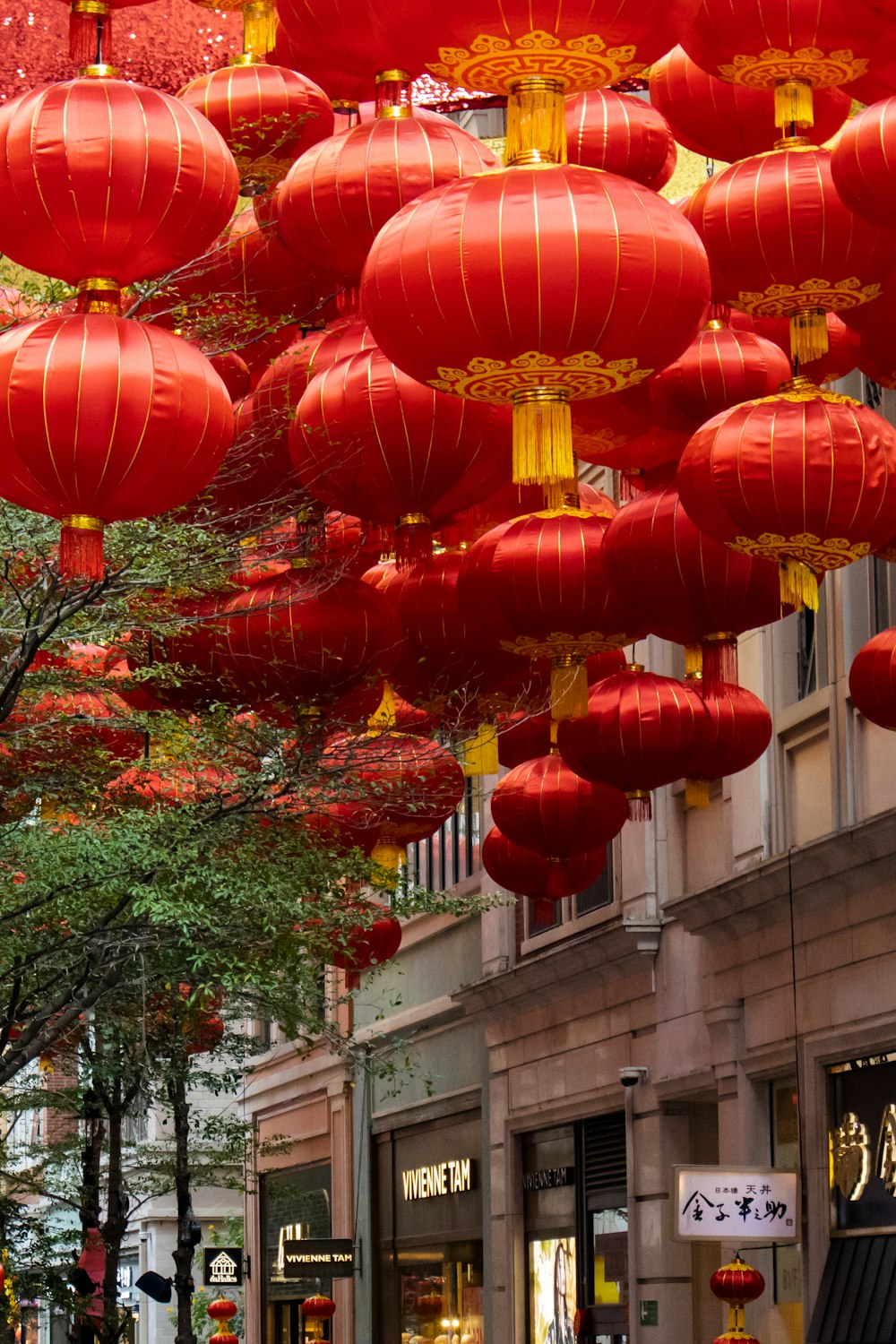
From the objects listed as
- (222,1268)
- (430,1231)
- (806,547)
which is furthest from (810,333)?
(222,1268)

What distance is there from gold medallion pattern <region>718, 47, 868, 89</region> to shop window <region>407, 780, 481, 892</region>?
20049mm

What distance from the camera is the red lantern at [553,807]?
13.0 meters

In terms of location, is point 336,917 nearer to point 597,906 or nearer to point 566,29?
point 597,906

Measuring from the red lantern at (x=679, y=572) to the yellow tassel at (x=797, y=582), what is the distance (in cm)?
83

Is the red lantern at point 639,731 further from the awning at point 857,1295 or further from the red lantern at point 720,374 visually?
the awning at point 857,1295

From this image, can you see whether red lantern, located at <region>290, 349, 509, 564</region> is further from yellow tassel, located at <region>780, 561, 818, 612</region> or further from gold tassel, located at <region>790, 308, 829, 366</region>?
yellow tassel, located at <region>780, 561, 818, 612</region>

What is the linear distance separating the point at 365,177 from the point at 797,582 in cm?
243

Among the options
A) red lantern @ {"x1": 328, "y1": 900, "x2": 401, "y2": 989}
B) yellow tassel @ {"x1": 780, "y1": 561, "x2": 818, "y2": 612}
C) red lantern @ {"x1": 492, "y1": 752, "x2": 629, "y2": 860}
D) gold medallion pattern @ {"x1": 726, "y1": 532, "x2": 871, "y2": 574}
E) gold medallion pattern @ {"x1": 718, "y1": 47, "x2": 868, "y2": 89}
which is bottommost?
red lantern @ {"x1": 328, "y1": 900, "x2": 401, "y2": 989}

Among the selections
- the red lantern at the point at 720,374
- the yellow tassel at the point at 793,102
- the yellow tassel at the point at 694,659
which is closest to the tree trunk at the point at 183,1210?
the yellow tassel at the point at 694,659

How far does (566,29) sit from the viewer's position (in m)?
6.39

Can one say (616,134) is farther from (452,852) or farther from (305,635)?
(452,852)

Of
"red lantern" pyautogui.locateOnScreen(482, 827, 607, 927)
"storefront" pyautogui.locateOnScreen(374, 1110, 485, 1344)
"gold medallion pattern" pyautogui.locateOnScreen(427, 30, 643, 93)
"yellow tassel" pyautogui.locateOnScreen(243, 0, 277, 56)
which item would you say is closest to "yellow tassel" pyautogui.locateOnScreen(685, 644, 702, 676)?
"red lantern" pyautogui.locateOnScreen(482, 827, 607, 927)

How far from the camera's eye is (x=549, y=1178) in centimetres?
2356

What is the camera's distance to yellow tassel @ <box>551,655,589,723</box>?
1015 centimetres
